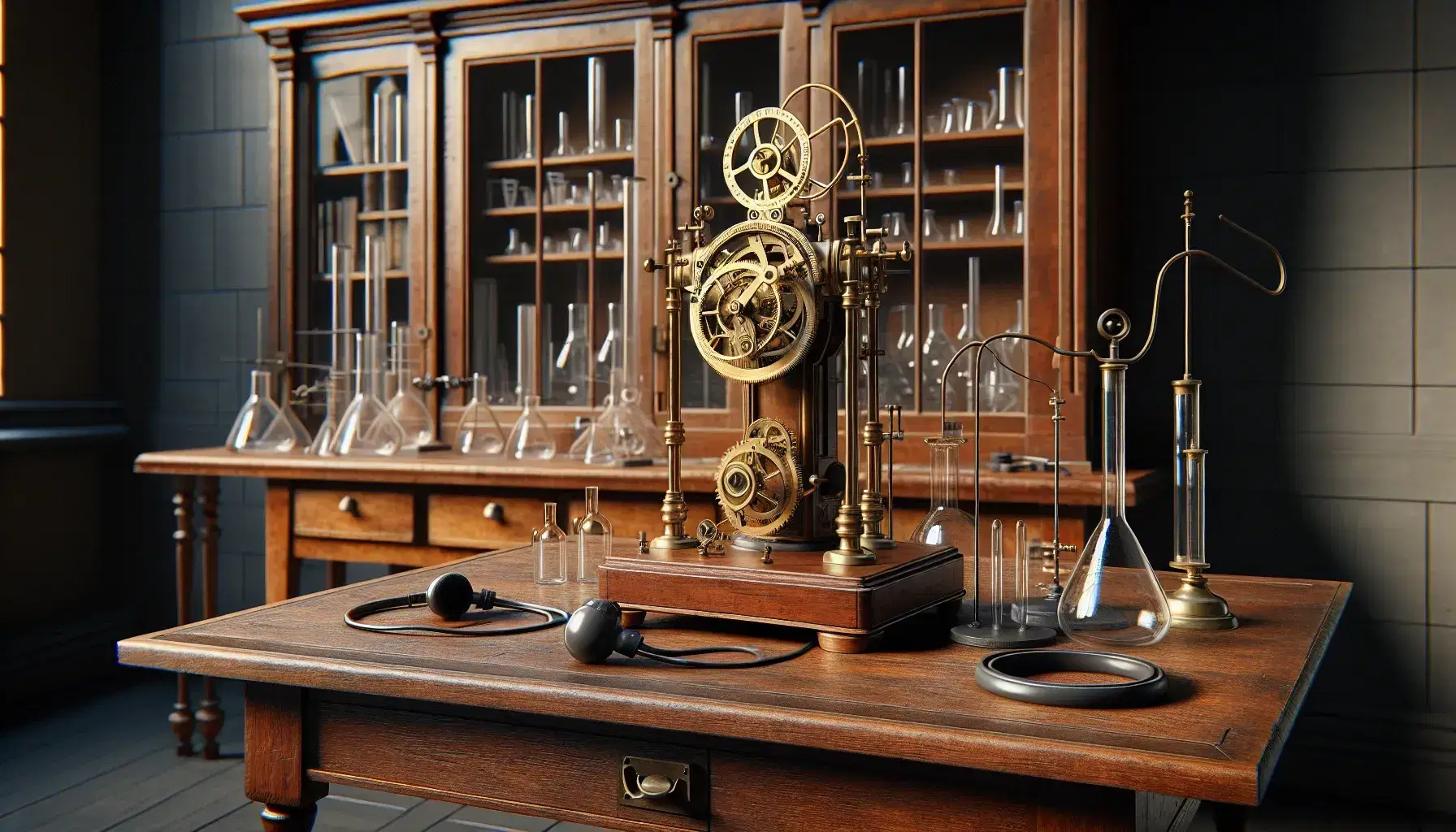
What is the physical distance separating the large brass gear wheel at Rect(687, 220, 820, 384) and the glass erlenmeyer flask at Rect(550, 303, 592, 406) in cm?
195

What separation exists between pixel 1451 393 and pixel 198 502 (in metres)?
3.71

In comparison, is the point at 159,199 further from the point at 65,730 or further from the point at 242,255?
the point at 65,730

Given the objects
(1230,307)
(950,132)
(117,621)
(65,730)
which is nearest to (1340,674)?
(1230,307)

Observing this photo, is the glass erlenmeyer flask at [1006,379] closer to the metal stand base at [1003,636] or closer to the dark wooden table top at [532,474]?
the dark wooden table top at [532,474]

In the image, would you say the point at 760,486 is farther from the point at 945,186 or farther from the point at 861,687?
the point at 945,186

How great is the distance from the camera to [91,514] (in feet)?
13.6

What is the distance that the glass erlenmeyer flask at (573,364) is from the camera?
323 cm

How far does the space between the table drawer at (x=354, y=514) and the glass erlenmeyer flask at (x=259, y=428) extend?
19 centimetres

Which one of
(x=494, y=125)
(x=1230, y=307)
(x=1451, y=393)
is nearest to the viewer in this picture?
(x=1451, y=393)

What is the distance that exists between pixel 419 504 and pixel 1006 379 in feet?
4.69

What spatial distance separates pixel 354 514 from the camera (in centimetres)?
305

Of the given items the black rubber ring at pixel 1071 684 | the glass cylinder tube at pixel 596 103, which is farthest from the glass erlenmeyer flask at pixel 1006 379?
the black rubber ring at pixel 1071 684

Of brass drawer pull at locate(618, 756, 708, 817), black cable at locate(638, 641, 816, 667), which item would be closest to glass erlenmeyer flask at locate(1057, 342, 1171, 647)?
black cable at locate(638, 641, 816, 667)

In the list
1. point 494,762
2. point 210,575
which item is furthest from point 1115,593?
point 210,575
